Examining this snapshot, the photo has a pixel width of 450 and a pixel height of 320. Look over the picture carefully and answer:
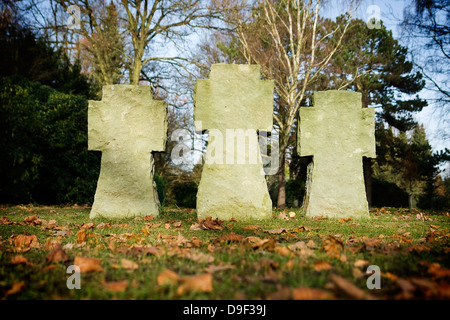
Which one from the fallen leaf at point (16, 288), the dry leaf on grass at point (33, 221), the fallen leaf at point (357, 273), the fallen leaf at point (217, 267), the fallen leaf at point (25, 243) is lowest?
the dry leaf on grass at point (33, 221)

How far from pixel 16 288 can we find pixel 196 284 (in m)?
0.92

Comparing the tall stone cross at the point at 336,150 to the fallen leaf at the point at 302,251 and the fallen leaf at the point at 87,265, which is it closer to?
the fallen leaf at the point at 302,251

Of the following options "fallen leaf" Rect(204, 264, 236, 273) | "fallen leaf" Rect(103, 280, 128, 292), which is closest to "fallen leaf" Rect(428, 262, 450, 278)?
"fallen leaf" Rect(204, 264, 236, 273)

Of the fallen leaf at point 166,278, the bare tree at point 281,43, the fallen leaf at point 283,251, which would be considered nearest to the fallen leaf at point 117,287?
the fallen leaf at point 166,278

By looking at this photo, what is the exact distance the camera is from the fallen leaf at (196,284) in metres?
1.52

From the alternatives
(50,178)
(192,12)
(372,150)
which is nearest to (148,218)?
(372,150)

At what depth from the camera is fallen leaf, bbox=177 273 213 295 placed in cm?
152

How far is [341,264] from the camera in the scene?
79.3 inches

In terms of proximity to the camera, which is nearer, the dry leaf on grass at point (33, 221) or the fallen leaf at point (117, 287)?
the fallen leaf at point (117, 287)

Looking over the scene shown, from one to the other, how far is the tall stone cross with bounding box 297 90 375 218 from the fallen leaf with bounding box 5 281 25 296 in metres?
4.73

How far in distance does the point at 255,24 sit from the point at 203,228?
11778 mm

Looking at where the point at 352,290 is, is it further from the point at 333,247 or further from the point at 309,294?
the point at 333,247

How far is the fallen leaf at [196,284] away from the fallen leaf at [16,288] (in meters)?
0.84

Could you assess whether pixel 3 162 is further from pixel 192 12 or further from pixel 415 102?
pixel 415 102
